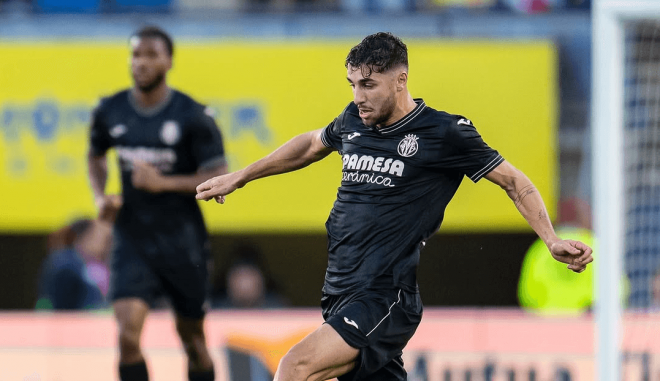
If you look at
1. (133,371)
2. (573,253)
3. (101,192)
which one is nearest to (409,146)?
(573,253)

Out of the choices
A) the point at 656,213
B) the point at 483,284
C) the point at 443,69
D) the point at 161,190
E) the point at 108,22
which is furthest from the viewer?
the point at 483,284

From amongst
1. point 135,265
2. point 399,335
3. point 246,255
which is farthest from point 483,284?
point 399,335

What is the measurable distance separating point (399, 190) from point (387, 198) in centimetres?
6

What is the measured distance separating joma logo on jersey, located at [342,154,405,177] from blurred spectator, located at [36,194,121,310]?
471cm

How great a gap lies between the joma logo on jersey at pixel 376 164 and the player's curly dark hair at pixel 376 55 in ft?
1.42

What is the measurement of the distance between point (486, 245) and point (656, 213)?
5.17 meters

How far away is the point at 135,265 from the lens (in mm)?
6867

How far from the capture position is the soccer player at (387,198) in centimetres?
471

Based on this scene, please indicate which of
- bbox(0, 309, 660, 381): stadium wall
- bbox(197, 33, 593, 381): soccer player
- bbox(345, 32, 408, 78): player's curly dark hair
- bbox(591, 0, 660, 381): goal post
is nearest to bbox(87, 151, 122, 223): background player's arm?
bbox(197, 33, 593, 381): soccer player

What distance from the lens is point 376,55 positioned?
4699mm

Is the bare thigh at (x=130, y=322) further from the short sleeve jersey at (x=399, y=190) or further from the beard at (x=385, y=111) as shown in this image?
the beard at (x=385, y=111)

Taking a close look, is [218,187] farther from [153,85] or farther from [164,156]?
[153,85]

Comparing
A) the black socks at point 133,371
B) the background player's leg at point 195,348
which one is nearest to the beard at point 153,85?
the background player's leg at point 195,348

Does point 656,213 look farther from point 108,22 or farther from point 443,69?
point 108,22
